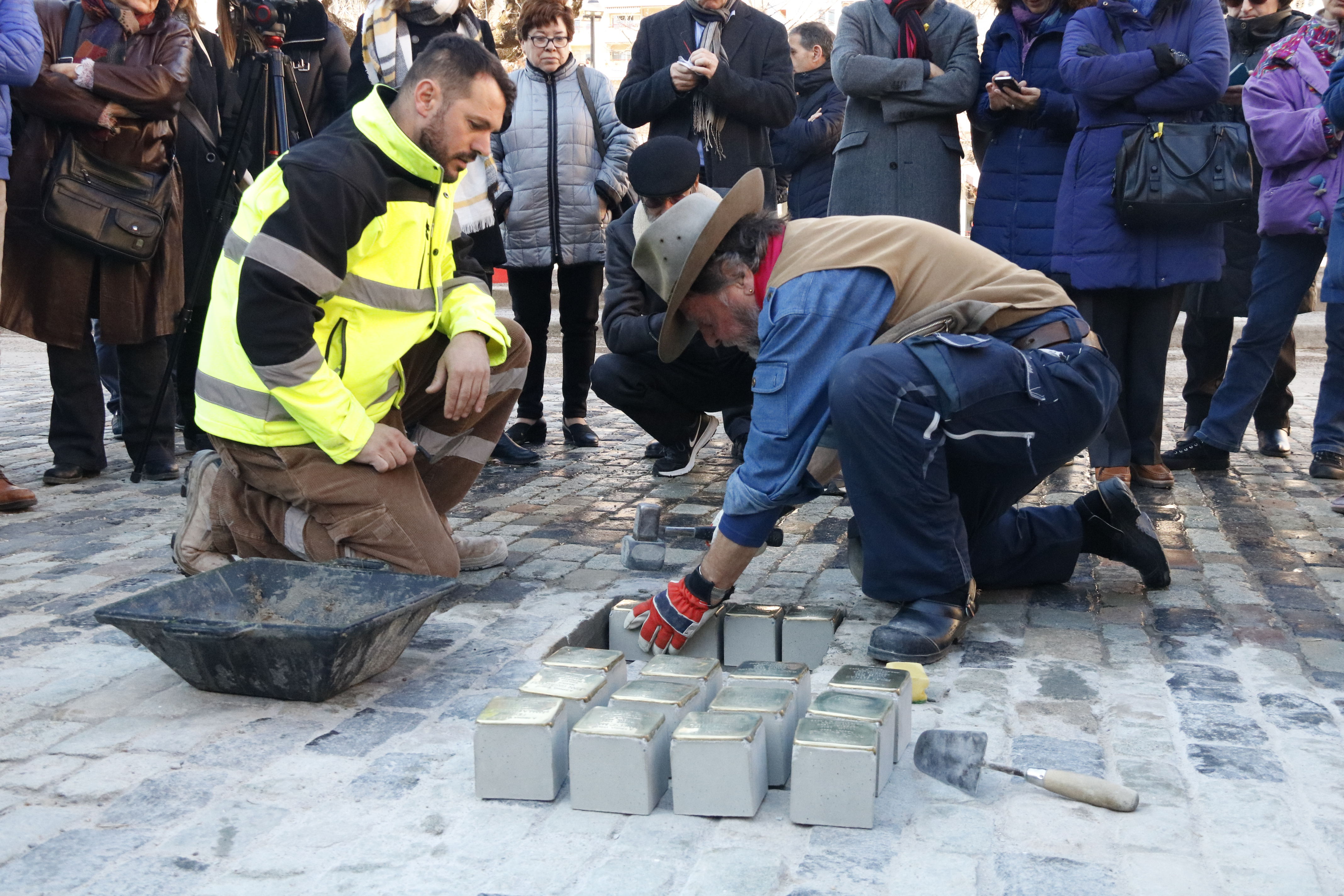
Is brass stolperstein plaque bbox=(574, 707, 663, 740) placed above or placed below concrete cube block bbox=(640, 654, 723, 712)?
above

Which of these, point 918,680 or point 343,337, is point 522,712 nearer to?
point 918,680

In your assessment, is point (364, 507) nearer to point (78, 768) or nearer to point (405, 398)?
point (405, 398)

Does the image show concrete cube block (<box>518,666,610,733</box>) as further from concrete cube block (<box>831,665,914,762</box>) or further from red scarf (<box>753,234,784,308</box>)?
red scarf (<box>753,234,784,308</box>)

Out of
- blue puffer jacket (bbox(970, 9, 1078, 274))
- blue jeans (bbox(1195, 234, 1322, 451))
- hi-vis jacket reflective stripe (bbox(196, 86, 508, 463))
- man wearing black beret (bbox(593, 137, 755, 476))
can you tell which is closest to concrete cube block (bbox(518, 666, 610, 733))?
hi-vis jacket reflective stripe (bbox(196, 86, 508, 463))

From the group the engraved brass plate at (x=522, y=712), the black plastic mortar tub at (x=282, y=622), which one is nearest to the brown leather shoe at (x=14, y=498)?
the black plastic mortar tub at (x=282, y=622)

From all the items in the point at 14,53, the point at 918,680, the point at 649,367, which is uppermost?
the point at 14,53

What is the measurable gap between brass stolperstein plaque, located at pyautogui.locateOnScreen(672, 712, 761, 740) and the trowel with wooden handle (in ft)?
1.12

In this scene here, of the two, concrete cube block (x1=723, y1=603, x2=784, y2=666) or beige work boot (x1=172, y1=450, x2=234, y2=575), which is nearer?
concrete cube block (x1=723, y1=603, x2=784, y2=666)

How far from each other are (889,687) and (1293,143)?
12.1ft

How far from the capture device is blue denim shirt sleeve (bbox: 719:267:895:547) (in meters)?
2.94

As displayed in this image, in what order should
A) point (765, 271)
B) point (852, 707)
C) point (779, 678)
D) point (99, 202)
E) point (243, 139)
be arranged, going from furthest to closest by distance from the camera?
point (243, 139), point (99, 202), point (765, 271), point (779, 678), point (852, 707)

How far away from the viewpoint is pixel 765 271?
3045mm

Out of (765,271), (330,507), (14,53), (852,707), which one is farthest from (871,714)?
(14,53)

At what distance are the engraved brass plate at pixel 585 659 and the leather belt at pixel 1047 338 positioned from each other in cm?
132
